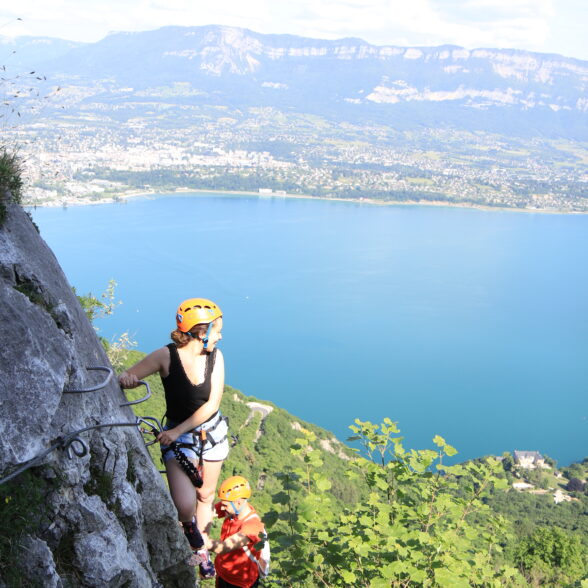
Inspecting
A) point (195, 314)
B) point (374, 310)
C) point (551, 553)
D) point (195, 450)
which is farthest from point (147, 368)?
point (374, 310)

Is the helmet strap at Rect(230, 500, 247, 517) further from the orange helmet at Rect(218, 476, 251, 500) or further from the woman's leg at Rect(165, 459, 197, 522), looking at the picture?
the woman's leg at Rect(165, 459, 197, 522)

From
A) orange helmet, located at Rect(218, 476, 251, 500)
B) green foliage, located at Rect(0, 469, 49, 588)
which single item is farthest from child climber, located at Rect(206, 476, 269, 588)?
green foliage, located at Rect(0, 469, 49, 588)

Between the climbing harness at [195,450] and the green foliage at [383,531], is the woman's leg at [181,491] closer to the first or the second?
the climbing harness at [195,450]

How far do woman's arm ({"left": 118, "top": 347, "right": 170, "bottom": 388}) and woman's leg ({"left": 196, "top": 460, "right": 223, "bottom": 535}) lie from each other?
1.57 ft

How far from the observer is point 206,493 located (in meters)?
2.57

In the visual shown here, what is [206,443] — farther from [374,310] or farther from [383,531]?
[374,310]

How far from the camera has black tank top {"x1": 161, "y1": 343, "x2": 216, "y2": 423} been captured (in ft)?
7.91

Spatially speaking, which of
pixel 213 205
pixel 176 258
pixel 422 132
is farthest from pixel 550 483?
pixel 422 132

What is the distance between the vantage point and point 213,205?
268 ft

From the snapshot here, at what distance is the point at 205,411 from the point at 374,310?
39087 mm

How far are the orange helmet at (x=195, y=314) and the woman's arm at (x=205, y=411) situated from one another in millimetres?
166

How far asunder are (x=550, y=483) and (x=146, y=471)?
25.9 m

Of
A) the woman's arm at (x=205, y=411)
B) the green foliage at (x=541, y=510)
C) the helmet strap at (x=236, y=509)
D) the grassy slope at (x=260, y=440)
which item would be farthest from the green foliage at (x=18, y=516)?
the green foliage at (x=541, y=510)

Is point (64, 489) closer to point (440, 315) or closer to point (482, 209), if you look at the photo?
point (440, 315)
